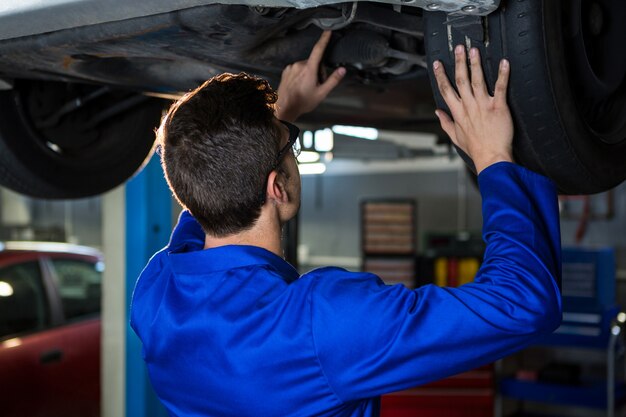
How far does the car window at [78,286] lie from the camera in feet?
14.6

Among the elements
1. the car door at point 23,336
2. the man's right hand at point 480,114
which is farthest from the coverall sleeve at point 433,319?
the car door at point 23,336

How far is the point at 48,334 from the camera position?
13.6ft

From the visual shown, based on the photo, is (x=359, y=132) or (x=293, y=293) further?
(x=359, y=132)

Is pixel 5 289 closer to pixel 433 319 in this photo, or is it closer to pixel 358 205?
pixel 433 319

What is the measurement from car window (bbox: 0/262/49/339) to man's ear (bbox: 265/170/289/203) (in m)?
3.10

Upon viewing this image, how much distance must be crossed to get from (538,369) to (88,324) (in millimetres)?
2903

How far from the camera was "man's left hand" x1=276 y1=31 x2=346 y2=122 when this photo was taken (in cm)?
179

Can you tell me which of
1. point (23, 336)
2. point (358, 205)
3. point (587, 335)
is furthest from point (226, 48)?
point (358, 205)

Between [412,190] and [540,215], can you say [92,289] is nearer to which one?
[540,215]

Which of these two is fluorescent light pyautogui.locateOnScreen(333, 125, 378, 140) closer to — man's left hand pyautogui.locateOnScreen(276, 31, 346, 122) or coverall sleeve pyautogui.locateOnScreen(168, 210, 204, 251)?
man's left hand pyautogui.locateOnScreen(276, 31, 346, 122)

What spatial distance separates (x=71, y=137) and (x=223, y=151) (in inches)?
55.0

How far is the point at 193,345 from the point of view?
4.37 feet

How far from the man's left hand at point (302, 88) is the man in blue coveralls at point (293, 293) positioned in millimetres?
393

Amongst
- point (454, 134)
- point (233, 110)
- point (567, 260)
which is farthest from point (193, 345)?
point (567, 260)
